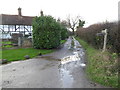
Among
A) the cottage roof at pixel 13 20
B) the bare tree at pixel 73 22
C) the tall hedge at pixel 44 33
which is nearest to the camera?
the tall hedge at pixel 44 33

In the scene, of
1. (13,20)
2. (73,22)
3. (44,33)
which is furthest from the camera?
(73,22)

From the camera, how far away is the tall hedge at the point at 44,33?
1259 cm

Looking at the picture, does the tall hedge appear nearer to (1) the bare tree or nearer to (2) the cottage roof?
(2) the cottage roof

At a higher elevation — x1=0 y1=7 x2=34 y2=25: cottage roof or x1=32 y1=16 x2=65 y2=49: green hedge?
x1=0 y1=7 x2=34 y2=25: cottage roof

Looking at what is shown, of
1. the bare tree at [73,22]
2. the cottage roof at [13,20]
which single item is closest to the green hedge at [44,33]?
the cottage roof at [13,20]

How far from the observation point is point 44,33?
12586mm

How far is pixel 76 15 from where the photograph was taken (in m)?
52.7

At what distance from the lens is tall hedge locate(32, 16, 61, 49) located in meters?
12.6

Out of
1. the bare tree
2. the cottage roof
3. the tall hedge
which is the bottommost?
the tall hedge

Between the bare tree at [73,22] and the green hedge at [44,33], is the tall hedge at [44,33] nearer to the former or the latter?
the green hedge at [44,33]

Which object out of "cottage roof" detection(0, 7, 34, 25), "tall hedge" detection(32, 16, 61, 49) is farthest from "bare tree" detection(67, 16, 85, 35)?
"tall hedge" detection(32, 16, 61, 49)

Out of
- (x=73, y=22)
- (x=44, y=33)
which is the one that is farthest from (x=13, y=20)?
(x=73, y=22)

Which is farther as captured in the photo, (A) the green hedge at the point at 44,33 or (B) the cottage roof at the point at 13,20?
(B) the cottage roof at the point at 13,20

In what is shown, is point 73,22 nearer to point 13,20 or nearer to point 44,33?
point 13,20
